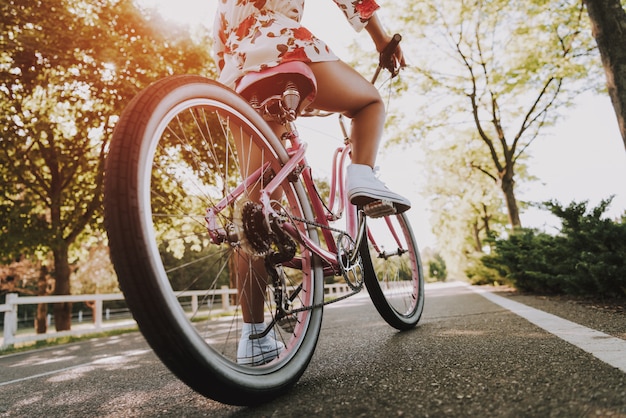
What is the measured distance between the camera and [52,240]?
10.7 metres

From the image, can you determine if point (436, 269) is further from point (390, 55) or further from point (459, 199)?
point (390, 55)

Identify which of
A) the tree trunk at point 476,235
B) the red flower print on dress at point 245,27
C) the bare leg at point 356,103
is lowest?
the bare leg at point 356,103

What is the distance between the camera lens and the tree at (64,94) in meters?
9.52

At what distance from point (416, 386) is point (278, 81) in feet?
4.35

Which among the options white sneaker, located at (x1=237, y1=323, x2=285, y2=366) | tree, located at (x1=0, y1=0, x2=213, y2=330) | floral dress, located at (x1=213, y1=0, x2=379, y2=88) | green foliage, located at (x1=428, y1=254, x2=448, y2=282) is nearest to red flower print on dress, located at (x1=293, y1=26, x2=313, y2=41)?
floral dress, located at (x1=213, y1=0, x2=379, y2=88)

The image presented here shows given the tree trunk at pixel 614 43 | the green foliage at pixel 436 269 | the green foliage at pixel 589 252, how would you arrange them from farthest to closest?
1. the green foliage at pixel 436 269
2. the tree trunk at pixel 614 43
3. the green foliage at pixel 589 252

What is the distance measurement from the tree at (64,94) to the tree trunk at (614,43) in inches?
359

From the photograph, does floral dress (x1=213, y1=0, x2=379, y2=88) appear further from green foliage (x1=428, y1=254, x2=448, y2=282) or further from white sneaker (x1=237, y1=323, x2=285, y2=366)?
green foliage (x1=428, y1=254, x2=448, y2=282)

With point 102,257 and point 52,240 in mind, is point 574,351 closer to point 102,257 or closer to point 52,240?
point 52,240

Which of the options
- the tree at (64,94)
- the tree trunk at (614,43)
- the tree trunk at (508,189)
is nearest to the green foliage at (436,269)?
the tree trunk at (508,189)

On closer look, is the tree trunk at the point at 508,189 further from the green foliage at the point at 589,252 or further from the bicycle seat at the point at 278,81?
the bicycle seat at the point at 278,81

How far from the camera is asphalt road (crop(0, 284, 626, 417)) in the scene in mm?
1107

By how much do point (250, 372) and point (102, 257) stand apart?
77.7 ft

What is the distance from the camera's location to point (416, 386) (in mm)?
1327
